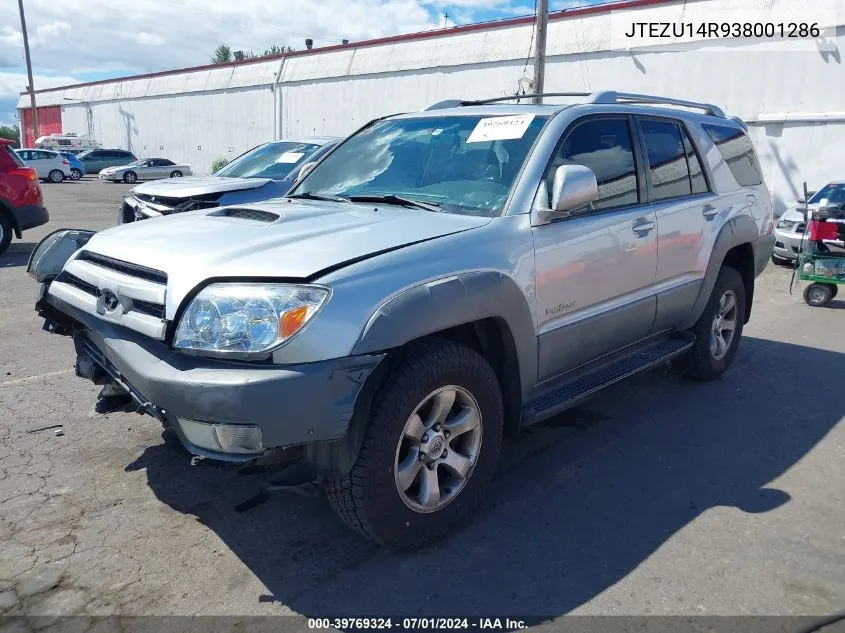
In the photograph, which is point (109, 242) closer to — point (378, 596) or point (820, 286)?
point (378, 596)

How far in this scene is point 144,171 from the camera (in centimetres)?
3447

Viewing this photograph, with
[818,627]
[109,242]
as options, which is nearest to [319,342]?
[109,242]

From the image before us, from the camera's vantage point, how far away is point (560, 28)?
21219 mm

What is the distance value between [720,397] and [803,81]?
1391cm

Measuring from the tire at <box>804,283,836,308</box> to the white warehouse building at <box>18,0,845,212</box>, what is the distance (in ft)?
29.6

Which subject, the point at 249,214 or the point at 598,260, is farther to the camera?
the point at 598,260

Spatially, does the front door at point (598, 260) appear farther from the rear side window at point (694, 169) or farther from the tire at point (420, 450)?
the rear side window at point (694, 169)

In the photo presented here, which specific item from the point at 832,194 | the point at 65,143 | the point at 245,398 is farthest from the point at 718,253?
the point at 65,143

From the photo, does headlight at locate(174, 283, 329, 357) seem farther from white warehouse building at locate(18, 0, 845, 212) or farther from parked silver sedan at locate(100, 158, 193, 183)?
parked silver sedan at locate(100, 158, 193, 183)

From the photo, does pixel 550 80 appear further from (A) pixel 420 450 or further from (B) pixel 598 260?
(A) pixel 420 450

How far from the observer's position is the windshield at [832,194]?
1058cm

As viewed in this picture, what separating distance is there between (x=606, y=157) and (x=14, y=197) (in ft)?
32.4

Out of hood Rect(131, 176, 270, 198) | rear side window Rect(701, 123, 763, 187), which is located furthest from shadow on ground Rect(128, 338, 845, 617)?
hood Rect(131, 176, 270, 198)

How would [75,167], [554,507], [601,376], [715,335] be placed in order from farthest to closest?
[75,167]
[715,335]
[601,376]
[554,507]
